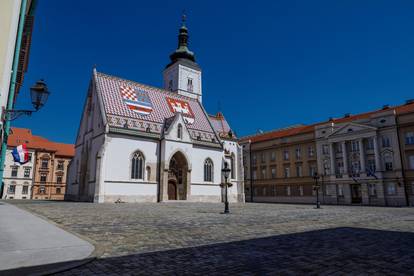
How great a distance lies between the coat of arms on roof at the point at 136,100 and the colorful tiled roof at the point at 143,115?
282 mm

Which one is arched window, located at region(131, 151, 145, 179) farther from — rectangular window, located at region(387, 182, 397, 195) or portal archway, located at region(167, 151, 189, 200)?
rectangular window, located at region(387, 182, 397, 195)

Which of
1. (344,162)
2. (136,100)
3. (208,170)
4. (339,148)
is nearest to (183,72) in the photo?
(136,100)

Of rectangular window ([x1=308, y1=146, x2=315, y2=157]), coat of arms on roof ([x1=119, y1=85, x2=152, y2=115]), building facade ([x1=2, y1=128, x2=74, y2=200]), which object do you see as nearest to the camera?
coat of arms on roof ([x1=119, y1=85, x2=152, y2=115])

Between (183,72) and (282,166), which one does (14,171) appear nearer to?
(183,72)

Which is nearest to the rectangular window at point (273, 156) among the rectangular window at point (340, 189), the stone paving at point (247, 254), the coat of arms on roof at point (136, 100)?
the rectangular window at point (340, 189)

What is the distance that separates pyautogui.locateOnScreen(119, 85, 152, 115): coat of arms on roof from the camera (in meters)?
37.9

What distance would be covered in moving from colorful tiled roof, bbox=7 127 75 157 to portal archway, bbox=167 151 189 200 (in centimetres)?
3819

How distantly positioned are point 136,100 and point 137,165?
30.5 ft

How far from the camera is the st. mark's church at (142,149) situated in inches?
1304

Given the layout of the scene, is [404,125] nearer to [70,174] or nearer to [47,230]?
[47,230]

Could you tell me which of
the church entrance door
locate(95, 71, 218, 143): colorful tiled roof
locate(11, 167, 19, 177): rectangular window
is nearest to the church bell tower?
locate(95, 71, 218, 143): colorful tiled roof

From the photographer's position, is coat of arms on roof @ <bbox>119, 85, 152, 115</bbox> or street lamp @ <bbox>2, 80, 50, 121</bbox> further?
coat of arms on roof @ <bbox>119, 85, 152, 115</bbox>

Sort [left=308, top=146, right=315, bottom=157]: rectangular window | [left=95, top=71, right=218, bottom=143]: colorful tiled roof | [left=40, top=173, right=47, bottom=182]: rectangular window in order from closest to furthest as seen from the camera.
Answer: [left=95, top=71, right=218, bottom=143]: colorful tiled roof
[left=308, top=146, right=315, bottom=157]: rectangular window
[left=40, top=173, right=47, bottom=182]: rectangular window

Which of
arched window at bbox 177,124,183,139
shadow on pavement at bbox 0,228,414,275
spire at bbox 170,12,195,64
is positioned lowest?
shadow on pavement at bbox 0,228,414,275
